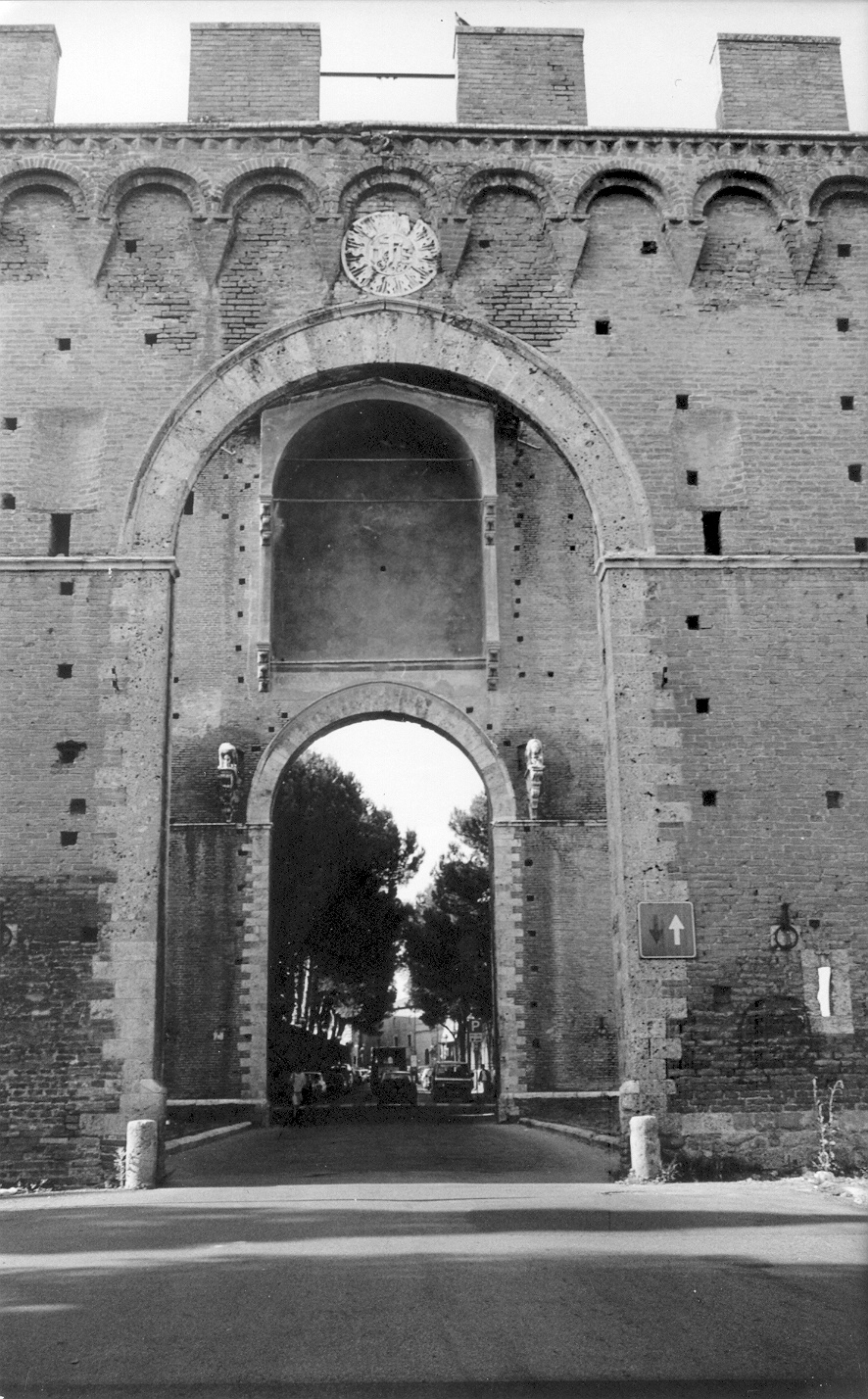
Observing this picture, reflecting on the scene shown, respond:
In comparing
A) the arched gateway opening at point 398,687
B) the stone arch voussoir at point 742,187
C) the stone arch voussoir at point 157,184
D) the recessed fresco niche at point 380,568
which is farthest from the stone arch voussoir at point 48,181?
the recessed fresco niche at point 380,568

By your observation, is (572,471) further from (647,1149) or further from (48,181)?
(647,1149)

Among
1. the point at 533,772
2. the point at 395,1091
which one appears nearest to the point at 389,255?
the point at 533,772

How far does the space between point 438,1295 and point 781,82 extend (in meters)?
12.6

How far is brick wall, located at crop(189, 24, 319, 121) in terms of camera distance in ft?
48.2

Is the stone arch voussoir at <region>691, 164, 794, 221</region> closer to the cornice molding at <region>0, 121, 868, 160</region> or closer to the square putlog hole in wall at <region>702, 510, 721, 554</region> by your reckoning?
the cornice molding at <region>0, 121, 868, 160</region>

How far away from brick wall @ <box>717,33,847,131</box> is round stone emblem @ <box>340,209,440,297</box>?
3.34 metres

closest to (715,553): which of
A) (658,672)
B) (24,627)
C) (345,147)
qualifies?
(658,672)

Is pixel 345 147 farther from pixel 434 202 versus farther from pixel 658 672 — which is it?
pixel 658 672

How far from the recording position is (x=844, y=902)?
42.7 feet

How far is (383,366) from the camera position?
1443cm

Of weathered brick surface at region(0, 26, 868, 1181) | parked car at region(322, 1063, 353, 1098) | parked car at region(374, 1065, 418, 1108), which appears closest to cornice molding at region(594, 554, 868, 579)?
weathered brick surface at region(0, 26, 868, 1181)

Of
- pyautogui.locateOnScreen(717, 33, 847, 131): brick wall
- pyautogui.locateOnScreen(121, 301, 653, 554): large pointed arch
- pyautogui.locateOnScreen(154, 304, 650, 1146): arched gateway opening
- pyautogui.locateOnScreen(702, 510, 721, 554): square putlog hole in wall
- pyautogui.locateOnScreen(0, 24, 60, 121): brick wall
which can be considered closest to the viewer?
pyautogui.locateOnScreen(121, 301, 653, 554): large pointed arch

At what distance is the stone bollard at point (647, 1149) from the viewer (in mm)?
12188

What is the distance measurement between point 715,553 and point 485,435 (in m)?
6.88
